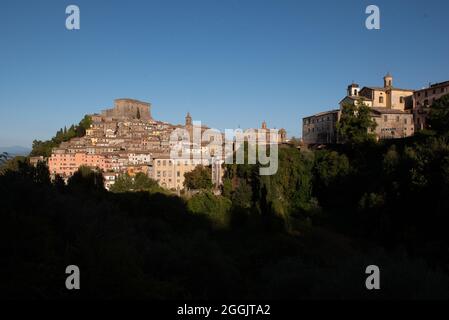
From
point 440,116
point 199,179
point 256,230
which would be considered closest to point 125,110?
point 199,179


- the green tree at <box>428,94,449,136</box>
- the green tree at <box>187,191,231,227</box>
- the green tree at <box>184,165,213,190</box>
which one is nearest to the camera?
the green tree at <box>428,94,449,136</box>

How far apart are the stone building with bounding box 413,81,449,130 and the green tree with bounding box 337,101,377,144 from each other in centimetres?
856

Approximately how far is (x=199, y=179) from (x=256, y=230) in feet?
42.1

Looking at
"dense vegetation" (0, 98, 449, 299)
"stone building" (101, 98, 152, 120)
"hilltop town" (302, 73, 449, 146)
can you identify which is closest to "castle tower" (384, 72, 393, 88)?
"hilltop town" (302, 73, 449, 146)

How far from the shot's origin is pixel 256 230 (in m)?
28.9

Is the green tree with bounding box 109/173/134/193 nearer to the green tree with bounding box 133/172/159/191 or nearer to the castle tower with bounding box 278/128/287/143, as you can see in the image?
the green tree with bounding box 133/172/159/191

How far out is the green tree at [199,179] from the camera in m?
40.3

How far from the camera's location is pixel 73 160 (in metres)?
53.8

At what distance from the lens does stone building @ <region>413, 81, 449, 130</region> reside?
41769 millimetres
